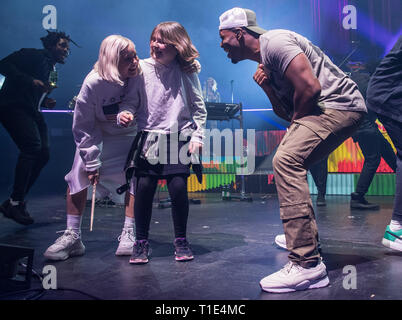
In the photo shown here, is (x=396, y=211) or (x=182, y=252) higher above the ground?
(x=396, y=211)

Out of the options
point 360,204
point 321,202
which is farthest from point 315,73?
point 321,202

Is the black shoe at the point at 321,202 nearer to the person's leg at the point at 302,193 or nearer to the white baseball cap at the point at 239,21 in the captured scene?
the person's leg at the point at 302,193

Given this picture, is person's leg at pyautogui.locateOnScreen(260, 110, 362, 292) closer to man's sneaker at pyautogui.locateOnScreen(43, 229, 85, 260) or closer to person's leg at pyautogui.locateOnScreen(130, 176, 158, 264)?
person's leg at pyautogui.locateOnScreen(130, 176, 158, 264)

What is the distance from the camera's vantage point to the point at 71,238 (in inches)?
76.4

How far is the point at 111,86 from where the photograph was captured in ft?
6.11

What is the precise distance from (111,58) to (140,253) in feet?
3.46

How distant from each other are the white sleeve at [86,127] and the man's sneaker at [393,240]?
5.49 feet

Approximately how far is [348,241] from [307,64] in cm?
132

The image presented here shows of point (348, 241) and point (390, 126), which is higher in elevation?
point (390, 126)

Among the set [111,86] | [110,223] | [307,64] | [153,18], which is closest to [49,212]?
[110,223]

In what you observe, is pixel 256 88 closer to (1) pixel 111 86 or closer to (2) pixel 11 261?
(1) pixel 111 86

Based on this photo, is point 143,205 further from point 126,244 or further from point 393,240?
point 393,240

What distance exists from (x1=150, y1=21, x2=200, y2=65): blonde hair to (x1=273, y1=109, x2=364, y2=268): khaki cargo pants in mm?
751

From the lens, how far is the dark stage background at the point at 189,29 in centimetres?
690
